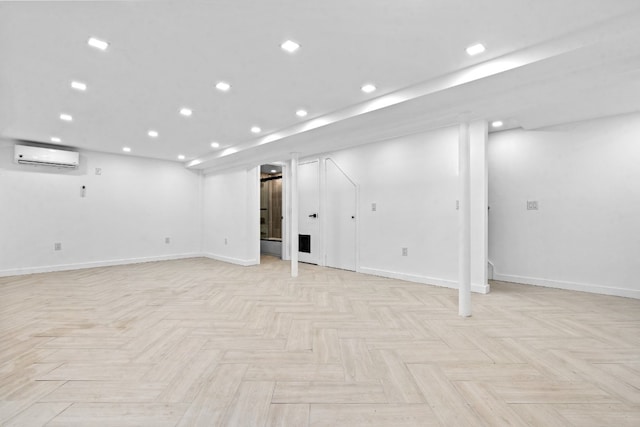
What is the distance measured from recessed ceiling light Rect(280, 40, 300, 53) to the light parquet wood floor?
253 centimetres

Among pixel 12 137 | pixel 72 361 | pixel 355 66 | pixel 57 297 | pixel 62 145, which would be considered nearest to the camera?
pixel 72 361

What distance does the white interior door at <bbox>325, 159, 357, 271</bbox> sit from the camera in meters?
5.91

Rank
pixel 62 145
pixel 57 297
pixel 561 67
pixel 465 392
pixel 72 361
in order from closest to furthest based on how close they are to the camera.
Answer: pixel 465 392
pixel 72 361
pixel 561 67
pixel 57 297
pixel 62 145

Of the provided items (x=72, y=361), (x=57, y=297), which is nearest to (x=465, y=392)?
(x=72, y=361)

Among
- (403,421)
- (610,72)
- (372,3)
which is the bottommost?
(403,421)

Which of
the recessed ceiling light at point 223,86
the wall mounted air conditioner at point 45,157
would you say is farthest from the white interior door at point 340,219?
the wall mounted air conditioner at point 45,157

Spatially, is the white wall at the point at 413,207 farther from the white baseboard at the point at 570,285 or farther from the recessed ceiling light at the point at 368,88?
the recessed ceiling light at the point at 368,88

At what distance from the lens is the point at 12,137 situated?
5.33 m

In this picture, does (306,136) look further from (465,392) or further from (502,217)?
(465,392)

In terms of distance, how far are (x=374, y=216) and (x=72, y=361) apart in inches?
178

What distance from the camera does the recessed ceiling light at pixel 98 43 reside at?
7.73ft

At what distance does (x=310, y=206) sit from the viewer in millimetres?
6777

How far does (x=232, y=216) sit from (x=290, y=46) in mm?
5283

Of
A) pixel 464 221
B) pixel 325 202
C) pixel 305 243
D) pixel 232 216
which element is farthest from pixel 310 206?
pixel 464 221
